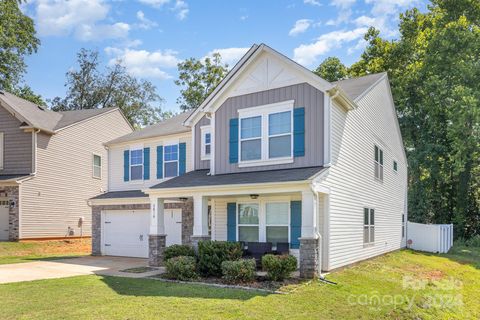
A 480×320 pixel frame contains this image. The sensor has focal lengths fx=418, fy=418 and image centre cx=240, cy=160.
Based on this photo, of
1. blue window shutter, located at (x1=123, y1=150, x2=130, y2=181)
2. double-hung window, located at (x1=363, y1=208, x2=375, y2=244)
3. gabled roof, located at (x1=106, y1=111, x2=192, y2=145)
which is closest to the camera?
double-hung window, located at (x1=363, y1=208, x2=375, y2=244)

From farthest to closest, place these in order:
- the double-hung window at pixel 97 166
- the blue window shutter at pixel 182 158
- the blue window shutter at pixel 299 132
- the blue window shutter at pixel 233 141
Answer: the double-hung window at pixel 97 166
the blue window shutter at pixel 182 158
the blue window shutter at pixel 233 141
the blue window shutter at pixel 299 132

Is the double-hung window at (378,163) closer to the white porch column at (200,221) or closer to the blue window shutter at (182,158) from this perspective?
the blue window shutter at (182,158)

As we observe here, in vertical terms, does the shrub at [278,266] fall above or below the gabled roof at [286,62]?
below

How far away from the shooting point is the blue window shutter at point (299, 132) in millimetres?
12680

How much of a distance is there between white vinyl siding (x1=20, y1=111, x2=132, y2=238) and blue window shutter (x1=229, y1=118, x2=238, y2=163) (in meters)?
10.9

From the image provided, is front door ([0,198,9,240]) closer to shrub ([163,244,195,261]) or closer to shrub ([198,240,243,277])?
shrub ([163,244,195,261])

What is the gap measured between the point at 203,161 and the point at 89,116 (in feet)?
38.1

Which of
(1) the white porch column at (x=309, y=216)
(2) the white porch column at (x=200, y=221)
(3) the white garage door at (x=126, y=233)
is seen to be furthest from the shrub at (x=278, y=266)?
(3) the white garage door at (x=126, y=233)

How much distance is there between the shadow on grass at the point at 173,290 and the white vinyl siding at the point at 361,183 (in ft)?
11.8

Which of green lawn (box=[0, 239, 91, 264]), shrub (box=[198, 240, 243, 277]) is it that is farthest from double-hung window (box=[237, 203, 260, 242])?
green lawn (box=[0, 239, 91, 264])

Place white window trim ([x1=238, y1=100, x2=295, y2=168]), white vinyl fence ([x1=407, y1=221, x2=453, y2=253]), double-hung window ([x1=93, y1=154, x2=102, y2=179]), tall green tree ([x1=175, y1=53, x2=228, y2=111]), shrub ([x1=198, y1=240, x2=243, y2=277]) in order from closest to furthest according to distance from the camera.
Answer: shrub ([x1=198, y1=240, x2=243, y2=277]) → white window trim ([x1=238, y1=100, x2=295, y2=168]) → white vinyl fence ([x1=407, y1=221, x2=453, y2=253]) → double-hung window ([x1=93, y1=154, x2=102, y2=179]) → tall green tree ([x1=175, y1=53, x2=228, y2=111])

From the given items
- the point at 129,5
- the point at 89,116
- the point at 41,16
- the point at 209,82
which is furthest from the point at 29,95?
the point at 129,5

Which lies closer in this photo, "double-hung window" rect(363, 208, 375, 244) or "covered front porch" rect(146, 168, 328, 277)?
"covered front porch" rect(146, 168, 328, 277)

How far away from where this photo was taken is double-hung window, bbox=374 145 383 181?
57.3 feet
